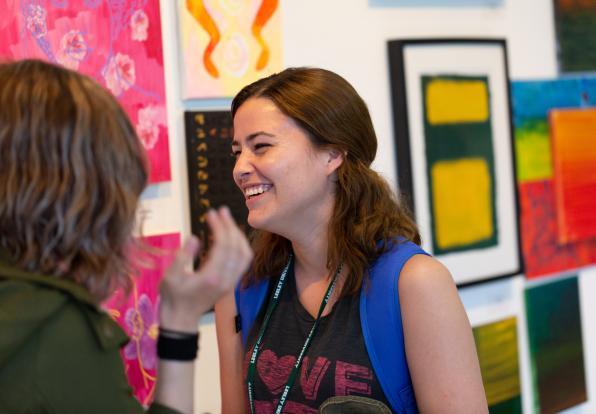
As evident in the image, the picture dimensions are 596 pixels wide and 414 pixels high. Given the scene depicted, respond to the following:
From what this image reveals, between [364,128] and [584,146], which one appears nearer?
[364,128]

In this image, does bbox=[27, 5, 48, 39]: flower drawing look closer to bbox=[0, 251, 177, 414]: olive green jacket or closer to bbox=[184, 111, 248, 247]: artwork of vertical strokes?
bbox=[184, 111, 248, 247]: artwork of vertical strokes

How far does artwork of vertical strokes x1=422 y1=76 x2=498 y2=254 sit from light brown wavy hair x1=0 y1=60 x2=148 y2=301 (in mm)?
1692

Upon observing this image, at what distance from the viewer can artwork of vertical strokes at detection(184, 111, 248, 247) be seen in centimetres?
203

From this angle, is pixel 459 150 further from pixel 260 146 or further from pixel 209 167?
pixel 260 146

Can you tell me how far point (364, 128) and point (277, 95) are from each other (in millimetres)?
216

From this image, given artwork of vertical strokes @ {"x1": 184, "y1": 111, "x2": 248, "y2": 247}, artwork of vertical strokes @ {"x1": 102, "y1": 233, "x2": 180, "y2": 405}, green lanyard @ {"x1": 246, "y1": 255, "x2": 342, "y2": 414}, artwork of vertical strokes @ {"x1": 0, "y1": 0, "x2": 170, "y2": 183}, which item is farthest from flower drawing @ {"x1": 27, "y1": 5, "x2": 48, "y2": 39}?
green lanyard @ {"x1": 246, "y1": 255, "x2": 342, "y2": 414}

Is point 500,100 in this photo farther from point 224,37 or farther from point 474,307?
point 224,37

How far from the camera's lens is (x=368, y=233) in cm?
173

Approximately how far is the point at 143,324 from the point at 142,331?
2 centimetres

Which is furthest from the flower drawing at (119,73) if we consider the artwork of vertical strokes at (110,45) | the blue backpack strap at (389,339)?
the blue backpack strap at (389,339)

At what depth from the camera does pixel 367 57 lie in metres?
2.46

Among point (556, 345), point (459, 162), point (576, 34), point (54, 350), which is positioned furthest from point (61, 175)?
point (576, 34)

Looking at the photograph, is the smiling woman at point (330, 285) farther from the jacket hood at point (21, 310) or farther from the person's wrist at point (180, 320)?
the jacket hood at point (21, 310)

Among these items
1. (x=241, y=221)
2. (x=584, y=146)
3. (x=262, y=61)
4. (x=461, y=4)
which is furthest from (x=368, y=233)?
(x=584, y=146)
